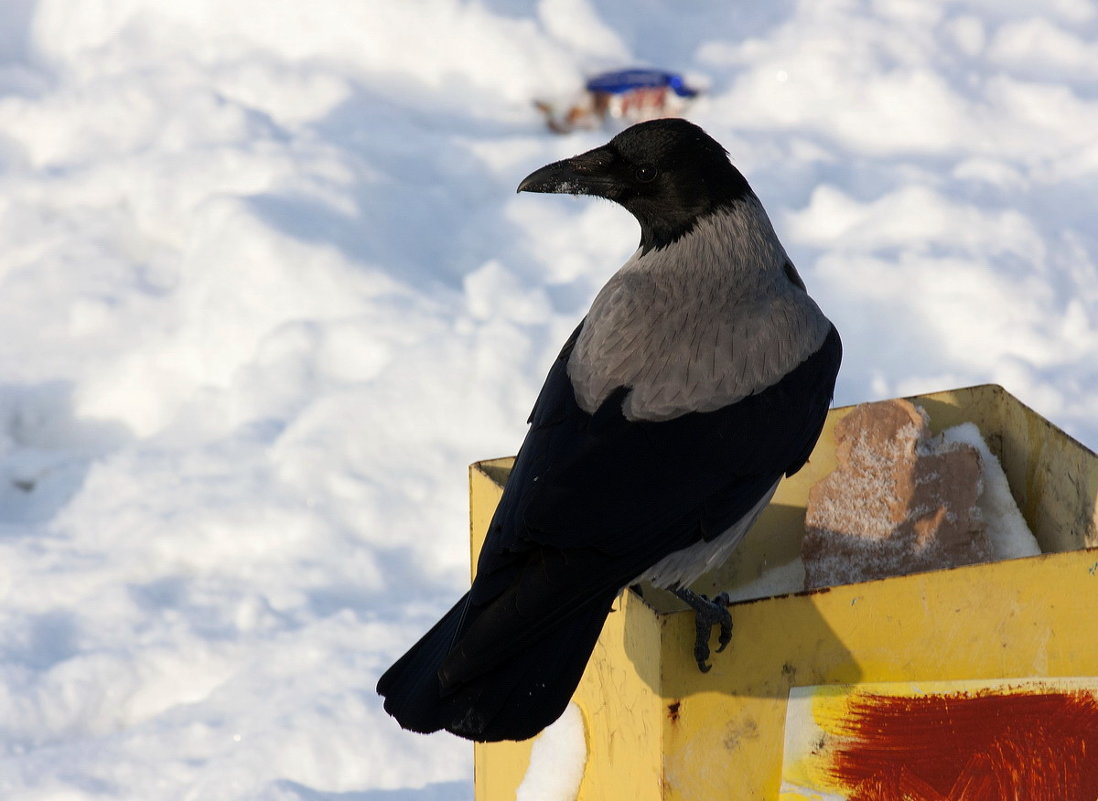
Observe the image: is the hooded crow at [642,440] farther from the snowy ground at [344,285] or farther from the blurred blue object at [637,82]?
the blurred blue object at [637,82]

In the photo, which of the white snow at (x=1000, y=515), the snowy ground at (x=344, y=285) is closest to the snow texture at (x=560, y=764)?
the white snow at (x=1000, y=515)

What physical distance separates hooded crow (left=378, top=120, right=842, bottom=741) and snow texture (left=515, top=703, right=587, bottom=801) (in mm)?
353

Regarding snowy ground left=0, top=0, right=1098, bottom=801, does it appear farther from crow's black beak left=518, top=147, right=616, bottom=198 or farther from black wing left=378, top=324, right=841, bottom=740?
crow's black beak left=518, top=147, right=616, bottom=198

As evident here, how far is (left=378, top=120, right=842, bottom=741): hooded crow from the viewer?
2086 millimetres

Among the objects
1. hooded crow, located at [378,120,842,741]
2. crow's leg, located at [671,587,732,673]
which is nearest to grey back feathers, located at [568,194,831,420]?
hooded crow, located at [378,120,842,741]

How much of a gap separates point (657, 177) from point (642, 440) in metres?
0.68

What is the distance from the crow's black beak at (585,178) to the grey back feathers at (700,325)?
0.63 feet

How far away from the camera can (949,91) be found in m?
7.64

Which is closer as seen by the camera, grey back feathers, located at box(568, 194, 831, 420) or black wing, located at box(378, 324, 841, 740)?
black wing, located at box(378, 324, 841, 740)

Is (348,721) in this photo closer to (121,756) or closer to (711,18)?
(121,756)

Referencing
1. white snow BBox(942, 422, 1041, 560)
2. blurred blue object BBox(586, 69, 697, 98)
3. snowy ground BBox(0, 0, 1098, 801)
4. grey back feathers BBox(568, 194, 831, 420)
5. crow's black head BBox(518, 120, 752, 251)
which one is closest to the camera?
grey back feathers BBox(568, 194, 831, 420)

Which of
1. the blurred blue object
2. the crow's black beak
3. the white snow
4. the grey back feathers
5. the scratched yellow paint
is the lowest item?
the scratched yellow paint

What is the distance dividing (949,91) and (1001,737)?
619 centimetres

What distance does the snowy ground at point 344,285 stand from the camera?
394 cm
